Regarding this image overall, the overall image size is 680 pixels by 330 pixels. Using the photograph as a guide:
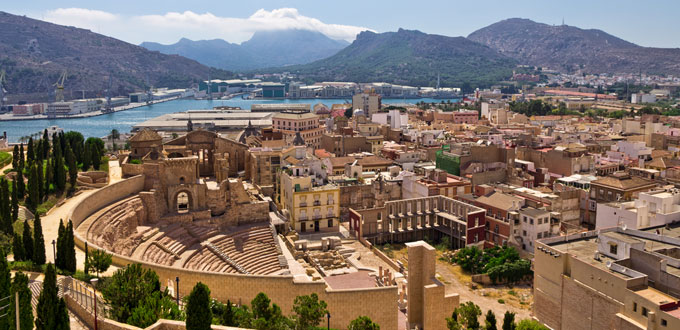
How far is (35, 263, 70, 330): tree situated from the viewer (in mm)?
Answer: 13469

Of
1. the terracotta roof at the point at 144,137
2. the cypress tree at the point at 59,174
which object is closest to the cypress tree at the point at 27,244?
the cypress tree at the point at 59,174

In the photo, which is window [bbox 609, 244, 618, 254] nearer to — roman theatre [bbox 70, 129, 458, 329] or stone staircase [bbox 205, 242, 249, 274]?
roman theatre [bbox 70, 129, 458, 329]

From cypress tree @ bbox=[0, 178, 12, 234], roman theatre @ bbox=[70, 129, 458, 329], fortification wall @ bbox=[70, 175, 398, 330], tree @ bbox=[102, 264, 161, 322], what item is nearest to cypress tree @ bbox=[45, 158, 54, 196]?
roman theatre @ bbox=[70, 129, 458, 329]

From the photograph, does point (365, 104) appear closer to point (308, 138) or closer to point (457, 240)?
point (308, 138)

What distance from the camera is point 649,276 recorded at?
→ 890 inches

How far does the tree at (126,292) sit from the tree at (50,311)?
229 cm

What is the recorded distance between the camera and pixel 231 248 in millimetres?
29641

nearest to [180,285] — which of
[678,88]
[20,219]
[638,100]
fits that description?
[20,219]

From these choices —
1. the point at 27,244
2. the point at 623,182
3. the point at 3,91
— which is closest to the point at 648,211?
the point at 623,182

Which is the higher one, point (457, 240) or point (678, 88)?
point (678, 88)

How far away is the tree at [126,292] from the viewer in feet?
52.4

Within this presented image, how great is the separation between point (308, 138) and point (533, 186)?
30.1 meters

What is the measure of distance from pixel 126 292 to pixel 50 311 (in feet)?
9.73

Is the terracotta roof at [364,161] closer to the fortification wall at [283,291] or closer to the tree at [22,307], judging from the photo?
the fortification wall at [283,291]
